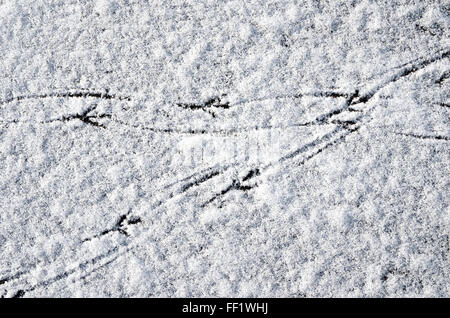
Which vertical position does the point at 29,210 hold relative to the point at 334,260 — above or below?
above

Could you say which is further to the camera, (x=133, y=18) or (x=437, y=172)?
(x=133, y=18)

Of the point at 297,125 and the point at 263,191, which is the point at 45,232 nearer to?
the point at 263,191

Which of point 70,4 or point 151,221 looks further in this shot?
point 70,4
